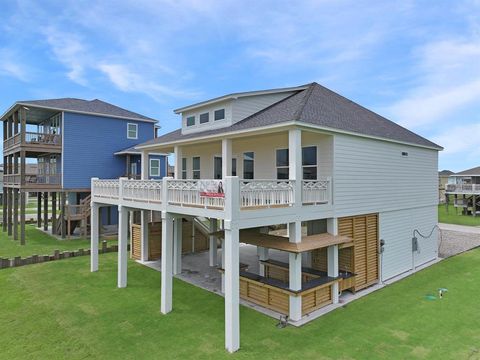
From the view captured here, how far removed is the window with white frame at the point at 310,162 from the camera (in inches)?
463

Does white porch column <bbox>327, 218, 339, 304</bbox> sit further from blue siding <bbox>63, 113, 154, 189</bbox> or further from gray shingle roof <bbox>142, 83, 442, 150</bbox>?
blue siding <bbox>63, 113, 154, 189</bbox>

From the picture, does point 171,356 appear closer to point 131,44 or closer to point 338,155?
point 338,155

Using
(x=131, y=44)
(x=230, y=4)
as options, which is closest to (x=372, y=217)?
(x=230, y=4)

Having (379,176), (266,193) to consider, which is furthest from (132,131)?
(266,193)

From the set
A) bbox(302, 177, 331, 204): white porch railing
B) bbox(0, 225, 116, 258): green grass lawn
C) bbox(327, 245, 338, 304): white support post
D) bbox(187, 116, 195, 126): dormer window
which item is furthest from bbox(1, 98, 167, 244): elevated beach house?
bbox(327, 245, 338, 304): white support post

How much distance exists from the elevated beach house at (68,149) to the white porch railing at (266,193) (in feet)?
58.2

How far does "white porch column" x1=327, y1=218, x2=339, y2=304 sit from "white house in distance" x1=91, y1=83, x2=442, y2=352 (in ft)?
0.12

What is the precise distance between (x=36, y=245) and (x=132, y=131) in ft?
37.4

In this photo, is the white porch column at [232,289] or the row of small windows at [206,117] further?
the row of small windows at [206,117]

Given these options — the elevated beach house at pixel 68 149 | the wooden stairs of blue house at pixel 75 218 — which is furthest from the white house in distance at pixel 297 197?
the elevated beach house at pixel 68 149

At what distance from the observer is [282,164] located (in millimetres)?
13227

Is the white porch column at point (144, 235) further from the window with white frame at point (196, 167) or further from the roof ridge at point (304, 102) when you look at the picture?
the roof ridge at point (304, 102)

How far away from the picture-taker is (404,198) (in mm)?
14734

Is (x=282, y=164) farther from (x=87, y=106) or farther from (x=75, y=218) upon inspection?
(x=87, y=106)
